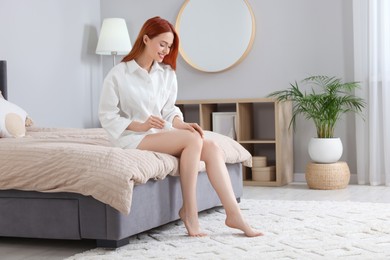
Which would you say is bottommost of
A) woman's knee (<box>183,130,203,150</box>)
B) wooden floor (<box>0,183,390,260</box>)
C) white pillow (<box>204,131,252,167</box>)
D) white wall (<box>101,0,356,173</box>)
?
wooden floor (<box>0,183,390,260</box>)

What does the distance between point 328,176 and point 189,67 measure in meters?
1.60

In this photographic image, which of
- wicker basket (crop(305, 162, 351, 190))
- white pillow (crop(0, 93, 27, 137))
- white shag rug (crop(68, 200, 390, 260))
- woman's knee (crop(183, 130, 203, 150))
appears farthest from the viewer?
wicker basket (crop(305, 162, 351, 190))

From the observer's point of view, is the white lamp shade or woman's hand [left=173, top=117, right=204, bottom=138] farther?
the white lamp shade

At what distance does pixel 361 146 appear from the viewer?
18.1 feet

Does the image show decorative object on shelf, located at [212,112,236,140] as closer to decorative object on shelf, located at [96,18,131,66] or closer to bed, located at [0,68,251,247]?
decorative object on shelf, located at [96,18,131,66]

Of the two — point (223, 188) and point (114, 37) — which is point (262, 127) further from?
point (223, 188)

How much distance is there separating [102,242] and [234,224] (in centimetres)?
60

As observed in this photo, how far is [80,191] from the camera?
9.90 ft

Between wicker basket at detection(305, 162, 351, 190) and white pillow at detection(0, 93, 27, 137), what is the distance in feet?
6.90

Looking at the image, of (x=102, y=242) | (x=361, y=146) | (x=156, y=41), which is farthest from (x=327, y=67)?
(x=102, y=242)

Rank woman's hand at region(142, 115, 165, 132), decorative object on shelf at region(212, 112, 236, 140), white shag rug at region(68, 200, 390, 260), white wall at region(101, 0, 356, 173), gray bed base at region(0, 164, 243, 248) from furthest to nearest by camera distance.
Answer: decorative object on shelf at region(212, 112, 236, 140)
white wall at region(101, 0, 356, 173)
woman's hand at region(142, 115, 165, 132)
gray bed base at region(0, 164, 243, 248)
white shag rug at region(68, 200, 390, 260)

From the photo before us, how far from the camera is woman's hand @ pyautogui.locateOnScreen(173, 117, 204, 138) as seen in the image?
3.43 meters

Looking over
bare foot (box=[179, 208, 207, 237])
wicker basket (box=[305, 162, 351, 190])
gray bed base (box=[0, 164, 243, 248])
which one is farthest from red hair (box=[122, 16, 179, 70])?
wicker basket (box=[305, 162, 351, 190])

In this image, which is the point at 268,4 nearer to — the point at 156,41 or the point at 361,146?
the point at 361,146
